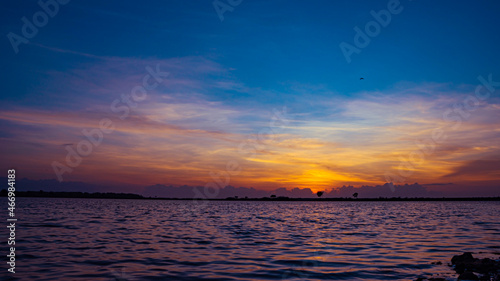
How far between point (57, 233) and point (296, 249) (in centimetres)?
2049

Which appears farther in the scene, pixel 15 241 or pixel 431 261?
pixel 15 241

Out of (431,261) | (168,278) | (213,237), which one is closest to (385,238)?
(431,261)

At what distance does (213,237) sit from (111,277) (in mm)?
15373

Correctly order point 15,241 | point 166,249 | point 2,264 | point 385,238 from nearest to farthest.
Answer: point 2,264 < point 166,249 < point 15,241 < point 385,238

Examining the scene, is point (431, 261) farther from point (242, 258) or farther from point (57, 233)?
point (57, 233)

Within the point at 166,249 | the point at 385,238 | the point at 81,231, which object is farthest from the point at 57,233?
the point at 385,238

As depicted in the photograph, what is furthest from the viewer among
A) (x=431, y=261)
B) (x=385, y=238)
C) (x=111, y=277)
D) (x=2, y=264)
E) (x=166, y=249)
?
(x=385, y=238)

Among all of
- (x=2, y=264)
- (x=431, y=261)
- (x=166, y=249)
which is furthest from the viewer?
(x=166, y=249)

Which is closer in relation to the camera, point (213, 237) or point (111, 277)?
point (111, 277)

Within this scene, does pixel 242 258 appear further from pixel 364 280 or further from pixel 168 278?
pixel 364 280

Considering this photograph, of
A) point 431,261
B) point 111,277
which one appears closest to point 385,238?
point 431,261

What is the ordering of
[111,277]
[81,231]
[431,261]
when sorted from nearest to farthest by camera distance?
[111,277] → [431,261] → [81,231]

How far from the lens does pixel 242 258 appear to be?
20.8 meters

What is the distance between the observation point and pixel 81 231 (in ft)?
107
